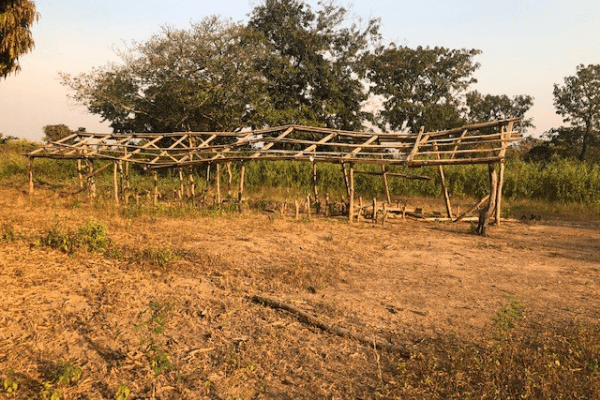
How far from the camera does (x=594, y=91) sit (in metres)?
31.1

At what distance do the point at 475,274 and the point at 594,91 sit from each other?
101 feet

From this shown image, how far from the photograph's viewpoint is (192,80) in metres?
23.2

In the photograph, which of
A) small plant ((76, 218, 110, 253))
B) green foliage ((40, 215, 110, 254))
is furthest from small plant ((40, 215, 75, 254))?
small plant ((76, 218, 110, 253))

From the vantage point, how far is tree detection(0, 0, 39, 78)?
991 cm

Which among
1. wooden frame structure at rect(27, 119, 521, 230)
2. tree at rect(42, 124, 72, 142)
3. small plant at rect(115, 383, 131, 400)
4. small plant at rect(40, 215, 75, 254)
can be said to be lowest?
small plant at rect(115, 383, 131, 400)

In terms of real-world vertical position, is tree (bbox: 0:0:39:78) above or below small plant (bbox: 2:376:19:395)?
above

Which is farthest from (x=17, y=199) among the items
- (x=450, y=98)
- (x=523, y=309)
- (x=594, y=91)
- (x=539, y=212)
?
(x=594, y=91)

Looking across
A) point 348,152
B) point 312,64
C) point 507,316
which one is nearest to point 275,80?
point 312,64

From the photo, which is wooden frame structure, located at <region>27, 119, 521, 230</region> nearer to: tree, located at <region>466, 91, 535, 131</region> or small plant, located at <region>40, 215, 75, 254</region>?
small plant, located at <region>40, 215, 75, 254</region>

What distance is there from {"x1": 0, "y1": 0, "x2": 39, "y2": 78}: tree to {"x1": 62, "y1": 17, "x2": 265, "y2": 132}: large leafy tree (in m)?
11.8

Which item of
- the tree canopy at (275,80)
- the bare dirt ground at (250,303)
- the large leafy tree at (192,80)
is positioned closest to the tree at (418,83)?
the tree canopy at (275,80)

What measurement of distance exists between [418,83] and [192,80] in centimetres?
1526

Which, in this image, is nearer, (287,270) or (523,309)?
(523,309)

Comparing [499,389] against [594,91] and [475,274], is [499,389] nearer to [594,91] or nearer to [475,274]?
[475,274]
